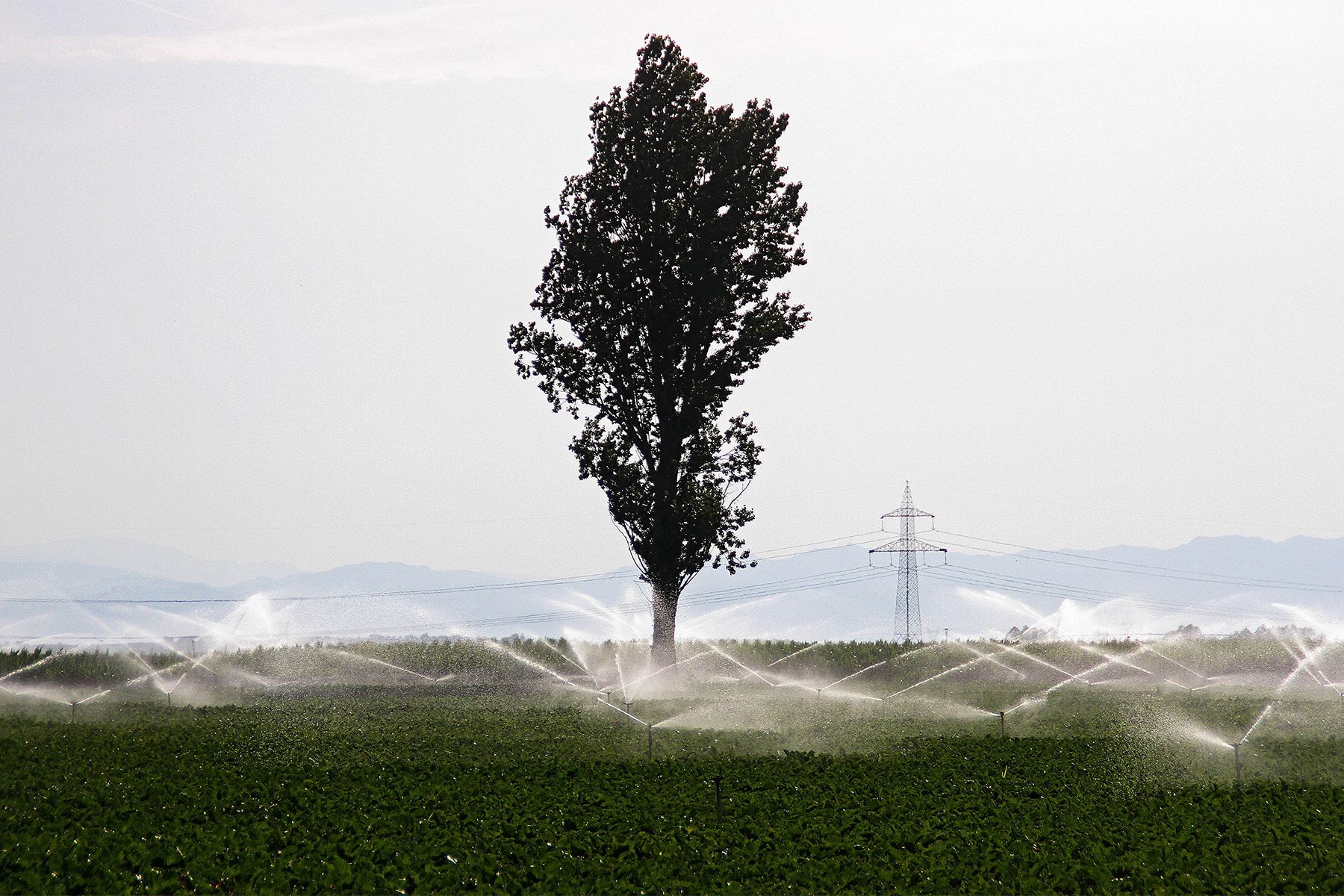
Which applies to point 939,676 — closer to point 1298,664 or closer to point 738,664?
point 738,664

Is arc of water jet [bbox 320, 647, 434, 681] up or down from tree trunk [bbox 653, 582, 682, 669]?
down

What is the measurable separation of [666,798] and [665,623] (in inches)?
1051

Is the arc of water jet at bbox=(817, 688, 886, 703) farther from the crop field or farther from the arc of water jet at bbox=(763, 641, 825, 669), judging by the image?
the arc of water jet at bbox=(763, 641, 825, 669)

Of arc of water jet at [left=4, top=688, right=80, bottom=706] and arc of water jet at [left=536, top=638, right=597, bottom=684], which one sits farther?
arc of water jet at [left=536, top=638, right=597, bottom=684]

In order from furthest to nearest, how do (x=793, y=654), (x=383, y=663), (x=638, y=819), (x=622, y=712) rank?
(x=383, y=663)
(x=793, y=654)
(x=622, y=712)
(x=638, y=819)

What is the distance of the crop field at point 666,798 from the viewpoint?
15.0m

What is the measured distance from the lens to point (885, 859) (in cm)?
1550

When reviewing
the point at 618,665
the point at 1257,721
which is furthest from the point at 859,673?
the point at 1257,721

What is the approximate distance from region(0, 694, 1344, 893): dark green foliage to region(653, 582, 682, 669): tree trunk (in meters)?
18.7

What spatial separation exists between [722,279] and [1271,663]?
33615 mm

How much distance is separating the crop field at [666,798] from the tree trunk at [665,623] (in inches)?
305

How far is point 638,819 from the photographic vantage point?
17438 mm

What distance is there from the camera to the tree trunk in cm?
4472

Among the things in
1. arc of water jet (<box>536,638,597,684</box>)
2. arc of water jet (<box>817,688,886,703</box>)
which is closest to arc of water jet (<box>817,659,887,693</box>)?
arc of water jet (<box>817,688,886,703</box>)
